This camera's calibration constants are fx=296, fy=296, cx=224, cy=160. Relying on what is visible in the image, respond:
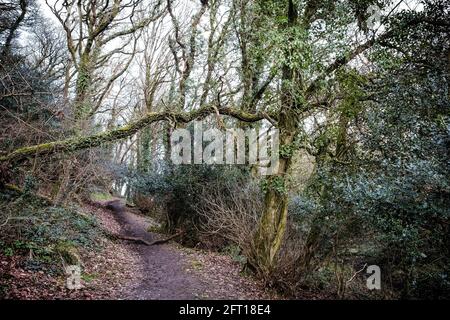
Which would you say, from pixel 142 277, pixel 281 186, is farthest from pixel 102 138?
pixel 281 186

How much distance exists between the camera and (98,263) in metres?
8.26

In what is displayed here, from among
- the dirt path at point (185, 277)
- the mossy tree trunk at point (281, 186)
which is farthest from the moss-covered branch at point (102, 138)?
the dirt path at point (185, 277)

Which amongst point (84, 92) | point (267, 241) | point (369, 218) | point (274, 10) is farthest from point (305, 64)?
point (84, 92)

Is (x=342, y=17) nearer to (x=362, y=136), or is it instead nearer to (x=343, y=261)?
(x=362, y=136)

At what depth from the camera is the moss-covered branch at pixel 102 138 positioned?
8188mm

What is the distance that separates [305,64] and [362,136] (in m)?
2.36

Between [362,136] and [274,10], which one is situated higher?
[274,10]

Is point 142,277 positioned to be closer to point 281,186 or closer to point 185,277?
point 185,277

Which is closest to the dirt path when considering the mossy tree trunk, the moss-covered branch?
the mossy tree trunk

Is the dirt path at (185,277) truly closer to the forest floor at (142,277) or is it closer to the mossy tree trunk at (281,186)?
the forest floor at (142,277)

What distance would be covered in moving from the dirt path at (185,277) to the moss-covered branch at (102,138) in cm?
389

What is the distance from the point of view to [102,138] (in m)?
8.51

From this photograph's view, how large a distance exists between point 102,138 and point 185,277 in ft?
14.9

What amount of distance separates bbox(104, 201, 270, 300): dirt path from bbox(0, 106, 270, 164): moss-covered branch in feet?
12.8
